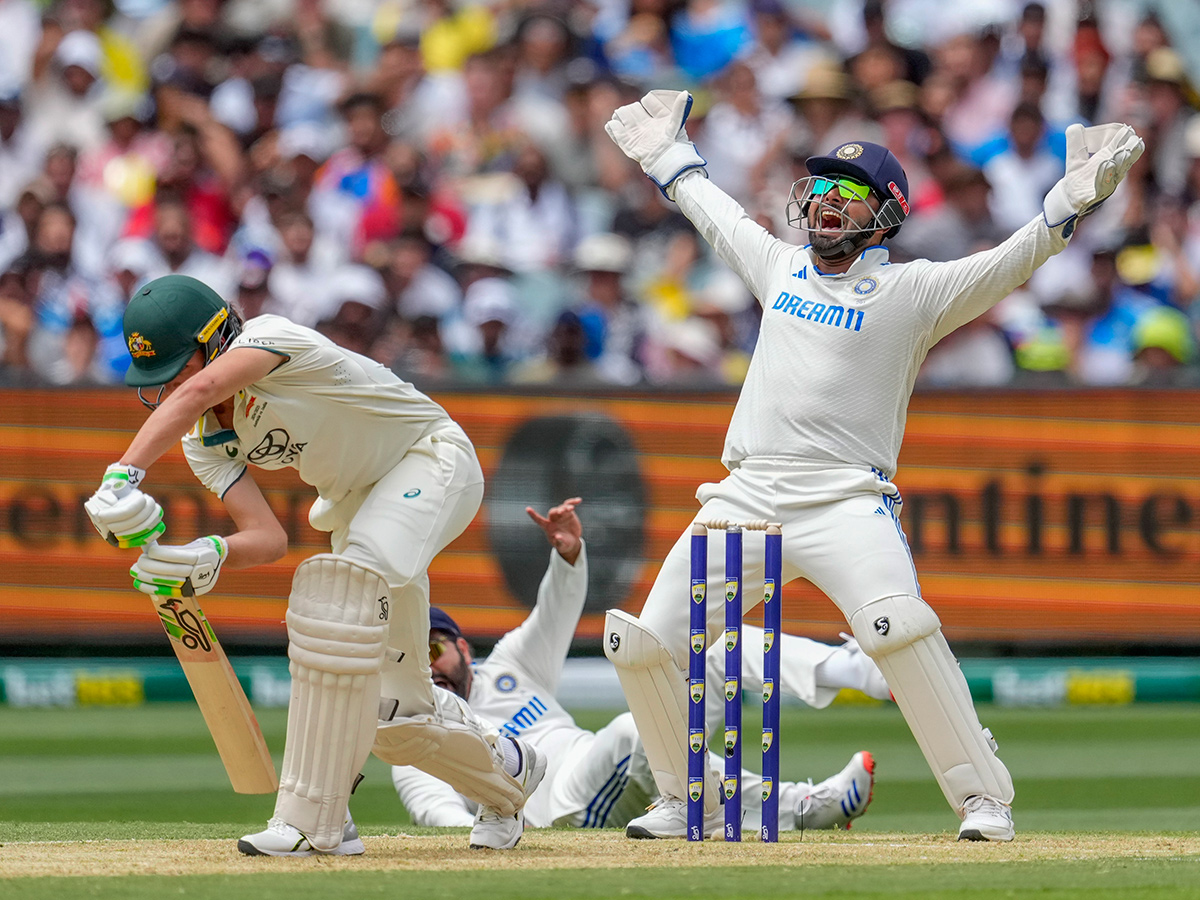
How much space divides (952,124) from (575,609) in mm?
6069

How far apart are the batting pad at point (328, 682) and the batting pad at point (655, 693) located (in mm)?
824

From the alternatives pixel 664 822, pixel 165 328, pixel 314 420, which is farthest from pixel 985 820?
pixel 165 328

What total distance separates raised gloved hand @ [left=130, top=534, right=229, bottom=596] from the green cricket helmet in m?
0.44

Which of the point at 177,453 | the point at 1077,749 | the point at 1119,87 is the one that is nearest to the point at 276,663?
the point at 177,453

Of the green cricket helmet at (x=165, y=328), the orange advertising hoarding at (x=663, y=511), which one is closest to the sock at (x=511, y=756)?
the green cricket helmet at (x=165, y=328)

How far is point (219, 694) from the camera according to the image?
4.60 metres

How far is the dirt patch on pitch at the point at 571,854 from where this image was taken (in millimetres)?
4258

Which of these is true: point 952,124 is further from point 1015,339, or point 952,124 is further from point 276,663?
point 276,663

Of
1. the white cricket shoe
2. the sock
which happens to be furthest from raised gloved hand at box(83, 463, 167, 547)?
the white cricket shoe

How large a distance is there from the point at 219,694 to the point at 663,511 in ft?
16.1

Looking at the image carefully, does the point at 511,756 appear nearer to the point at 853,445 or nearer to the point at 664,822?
the point at 664,822

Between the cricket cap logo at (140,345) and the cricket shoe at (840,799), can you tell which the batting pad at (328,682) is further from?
the cricket shoe at (840,799)

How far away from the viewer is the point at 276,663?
30.2 feet

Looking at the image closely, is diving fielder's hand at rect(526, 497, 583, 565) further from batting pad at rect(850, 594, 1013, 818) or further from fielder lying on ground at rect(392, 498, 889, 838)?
batting pad at rect(850, 594, 1013, 818)
